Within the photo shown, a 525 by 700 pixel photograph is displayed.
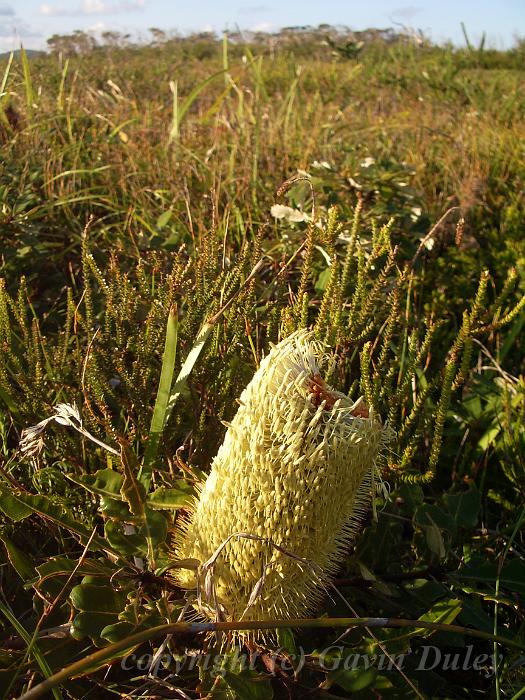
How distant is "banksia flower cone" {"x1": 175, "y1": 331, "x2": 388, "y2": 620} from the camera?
99 centimetres

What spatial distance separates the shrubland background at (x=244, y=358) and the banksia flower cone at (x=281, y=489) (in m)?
0.11

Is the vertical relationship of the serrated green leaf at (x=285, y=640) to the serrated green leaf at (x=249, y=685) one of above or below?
above

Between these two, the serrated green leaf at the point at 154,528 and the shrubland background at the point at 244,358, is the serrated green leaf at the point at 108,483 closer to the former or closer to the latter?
the shrubland background at the point at 244,358

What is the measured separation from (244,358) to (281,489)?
3.14ft

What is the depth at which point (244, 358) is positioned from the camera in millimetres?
1957

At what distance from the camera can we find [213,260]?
1802 mm

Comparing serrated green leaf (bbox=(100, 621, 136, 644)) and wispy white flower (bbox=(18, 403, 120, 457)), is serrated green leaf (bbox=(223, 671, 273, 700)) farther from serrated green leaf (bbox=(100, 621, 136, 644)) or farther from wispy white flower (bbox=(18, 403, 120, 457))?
wispy white flower (bbox=(18, 403, 120, 457))

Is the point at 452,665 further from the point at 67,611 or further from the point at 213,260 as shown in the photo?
the point at 213,260

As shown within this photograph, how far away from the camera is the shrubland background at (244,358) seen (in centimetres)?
123

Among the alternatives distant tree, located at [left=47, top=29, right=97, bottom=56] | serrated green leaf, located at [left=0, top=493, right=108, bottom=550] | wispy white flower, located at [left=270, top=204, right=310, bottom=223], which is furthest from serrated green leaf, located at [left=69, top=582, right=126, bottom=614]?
distant tree, located at [left=47, top=29, right=97, bottom=56]

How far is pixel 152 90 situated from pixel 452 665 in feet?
24.5

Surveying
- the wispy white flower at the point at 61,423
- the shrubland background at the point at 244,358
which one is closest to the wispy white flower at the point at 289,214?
the shrubland background at the point at 244,358

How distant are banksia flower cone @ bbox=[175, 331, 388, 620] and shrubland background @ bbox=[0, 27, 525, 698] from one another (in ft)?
0.35

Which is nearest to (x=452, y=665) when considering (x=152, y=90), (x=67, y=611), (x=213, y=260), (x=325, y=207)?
(x=67, y=611)
